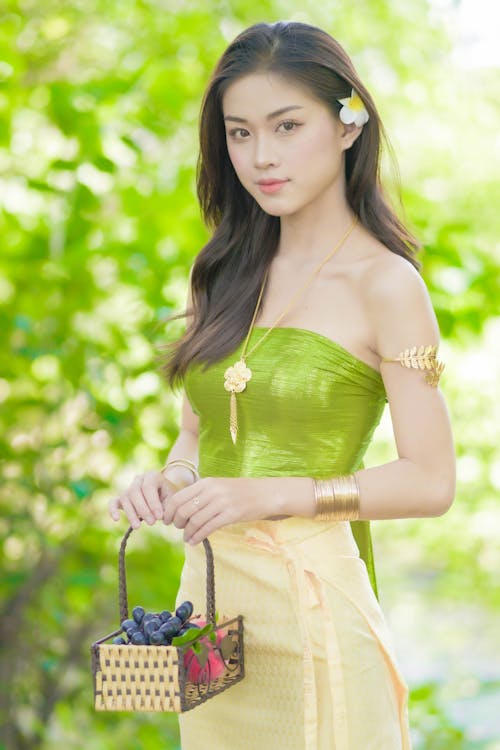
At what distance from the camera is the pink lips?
5.87ft

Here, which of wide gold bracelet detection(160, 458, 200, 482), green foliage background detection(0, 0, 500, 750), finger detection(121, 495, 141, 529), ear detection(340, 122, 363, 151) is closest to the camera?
finger detection(121, 495, 141, 529)

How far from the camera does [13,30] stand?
353 cm

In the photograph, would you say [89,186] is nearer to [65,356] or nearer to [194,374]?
[65,356]

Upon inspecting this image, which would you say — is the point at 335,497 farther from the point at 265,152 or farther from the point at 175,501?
the point at 265,152

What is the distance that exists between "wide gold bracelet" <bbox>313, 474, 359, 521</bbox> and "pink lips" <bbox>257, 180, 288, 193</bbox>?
45 centimetres

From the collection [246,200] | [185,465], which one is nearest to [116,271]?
[246,200]

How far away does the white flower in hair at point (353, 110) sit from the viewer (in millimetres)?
1806

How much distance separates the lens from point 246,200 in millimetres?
2072

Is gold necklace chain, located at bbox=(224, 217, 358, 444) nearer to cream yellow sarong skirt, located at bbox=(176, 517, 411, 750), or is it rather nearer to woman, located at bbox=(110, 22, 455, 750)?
woman, located at bbox=(110, 22, 455, 750)

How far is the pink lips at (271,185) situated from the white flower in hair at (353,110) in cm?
14

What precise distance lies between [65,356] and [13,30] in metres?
1.04

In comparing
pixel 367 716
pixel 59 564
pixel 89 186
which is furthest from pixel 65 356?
pixel 367 716

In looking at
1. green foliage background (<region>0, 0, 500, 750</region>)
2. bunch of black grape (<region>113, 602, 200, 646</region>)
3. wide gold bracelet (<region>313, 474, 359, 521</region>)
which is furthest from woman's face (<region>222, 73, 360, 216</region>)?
green foliage background (<region>0, 0, 500, 750</region>)

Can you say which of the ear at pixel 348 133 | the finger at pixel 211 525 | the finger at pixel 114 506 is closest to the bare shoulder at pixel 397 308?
the ear at pixel 348 133
